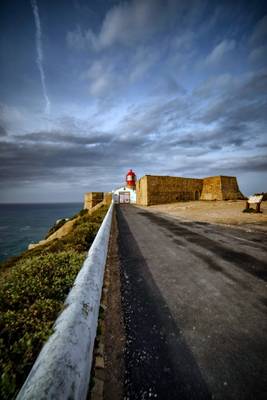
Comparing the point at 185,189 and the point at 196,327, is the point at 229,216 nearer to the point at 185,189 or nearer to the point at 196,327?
the point at 196,327

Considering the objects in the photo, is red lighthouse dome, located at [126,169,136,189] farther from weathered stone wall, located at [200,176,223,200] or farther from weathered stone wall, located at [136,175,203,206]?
weathered stone wall, located at [200,176,223,200]

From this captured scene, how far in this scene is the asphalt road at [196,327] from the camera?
166 centimetres

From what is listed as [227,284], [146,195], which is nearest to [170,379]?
[227,284]

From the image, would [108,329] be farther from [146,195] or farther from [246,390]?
[146,195]

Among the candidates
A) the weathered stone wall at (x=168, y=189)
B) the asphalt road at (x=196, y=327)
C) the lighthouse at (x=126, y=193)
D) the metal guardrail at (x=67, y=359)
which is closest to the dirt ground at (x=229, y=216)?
the asphalt road at (x=196, y=327)

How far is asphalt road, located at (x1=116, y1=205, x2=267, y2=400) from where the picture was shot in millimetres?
1658

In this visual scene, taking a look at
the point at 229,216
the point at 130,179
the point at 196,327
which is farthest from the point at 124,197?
the point at 196,327

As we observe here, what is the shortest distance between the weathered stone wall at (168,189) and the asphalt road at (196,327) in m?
27.0

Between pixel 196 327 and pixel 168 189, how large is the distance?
31.6 m

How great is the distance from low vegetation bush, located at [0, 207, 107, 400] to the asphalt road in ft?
3.14

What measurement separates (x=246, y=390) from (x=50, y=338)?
1.80m

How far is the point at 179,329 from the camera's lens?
236 cm

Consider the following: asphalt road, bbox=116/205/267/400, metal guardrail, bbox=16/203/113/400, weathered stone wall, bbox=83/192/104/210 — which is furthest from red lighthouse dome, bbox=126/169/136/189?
metal guardrail, bbox=16/203/113/400

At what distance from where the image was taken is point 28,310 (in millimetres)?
2117
